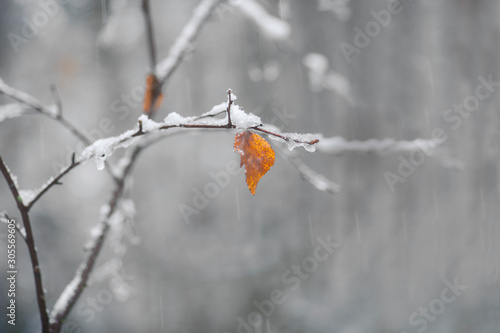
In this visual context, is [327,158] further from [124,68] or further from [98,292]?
[98,292]

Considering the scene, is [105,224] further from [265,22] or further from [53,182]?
[265,22]

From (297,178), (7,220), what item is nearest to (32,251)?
(7,220)

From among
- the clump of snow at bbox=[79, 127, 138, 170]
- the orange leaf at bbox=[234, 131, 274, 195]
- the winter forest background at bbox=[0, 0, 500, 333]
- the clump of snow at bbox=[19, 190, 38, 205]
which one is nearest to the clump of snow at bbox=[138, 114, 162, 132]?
the clump of snow at bbox=[79, 127, 138, 170]

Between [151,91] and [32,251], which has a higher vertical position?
[151,91]

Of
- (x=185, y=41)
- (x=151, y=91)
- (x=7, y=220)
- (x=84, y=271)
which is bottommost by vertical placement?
(x=84, y=271)

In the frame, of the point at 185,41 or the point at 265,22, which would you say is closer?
the point at 185,41

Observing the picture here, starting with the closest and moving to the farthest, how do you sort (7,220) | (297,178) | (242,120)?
1. (242,120)
2. (7,220)
3. (297,178)

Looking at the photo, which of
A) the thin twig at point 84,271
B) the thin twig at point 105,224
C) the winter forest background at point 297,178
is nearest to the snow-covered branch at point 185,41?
the thin twig at point 105,224

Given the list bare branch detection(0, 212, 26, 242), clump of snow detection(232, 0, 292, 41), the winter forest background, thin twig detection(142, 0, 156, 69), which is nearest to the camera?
bare branch detection(0, 212, 26, 242)

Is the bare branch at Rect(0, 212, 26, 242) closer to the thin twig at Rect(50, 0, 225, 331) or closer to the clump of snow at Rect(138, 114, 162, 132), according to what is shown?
the thin twig at Rect(50, 0, 225, 331)
